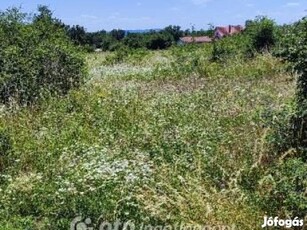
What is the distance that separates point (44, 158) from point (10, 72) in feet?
19.2

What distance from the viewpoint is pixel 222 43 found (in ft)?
85.5

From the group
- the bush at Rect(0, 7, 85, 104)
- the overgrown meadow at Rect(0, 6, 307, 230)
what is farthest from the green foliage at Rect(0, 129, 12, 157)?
the bush at Rect(0, 7, 85, 104)

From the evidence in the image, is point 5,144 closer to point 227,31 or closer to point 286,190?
point 286,190

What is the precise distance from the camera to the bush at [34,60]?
497 inches

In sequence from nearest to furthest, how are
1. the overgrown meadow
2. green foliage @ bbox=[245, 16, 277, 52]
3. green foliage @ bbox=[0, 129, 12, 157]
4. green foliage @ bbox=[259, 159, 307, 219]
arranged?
green foliage @ bbox=[259, 159, 307, 219] → the overgrown meadow → green foliage @ bbox=[0, 129, 12, 157] → green foliage @ bbox=[245, 16, 277, 52]

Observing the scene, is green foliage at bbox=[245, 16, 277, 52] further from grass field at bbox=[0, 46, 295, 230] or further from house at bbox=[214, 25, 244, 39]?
grass field at bbox=[0, 46, 295, 230]

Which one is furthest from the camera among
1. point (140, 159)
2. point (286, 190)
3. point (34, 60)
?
point (34, 60)

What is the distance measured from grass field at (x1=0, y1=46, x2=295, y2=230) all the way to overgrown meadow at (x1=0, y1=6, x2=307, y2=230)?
0.6 inches

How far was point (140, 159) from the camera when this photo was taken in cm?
684

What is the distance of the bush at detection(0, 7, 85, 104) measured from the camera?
1262 cm

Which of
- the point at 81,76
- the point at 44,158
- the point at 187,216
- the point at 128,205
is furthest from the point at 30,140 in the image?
the point at 81,76

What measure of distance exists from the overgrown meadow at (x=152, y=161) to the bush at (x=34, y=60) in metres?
1.41

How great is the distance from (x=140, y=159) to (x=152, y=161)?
23 centimetres

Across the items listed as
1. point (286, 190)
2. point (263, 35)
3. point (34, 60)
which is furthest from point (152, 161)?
point (263, 35)
